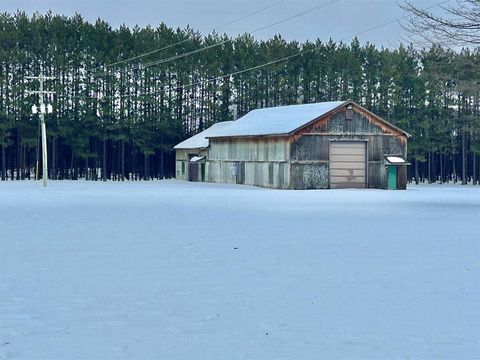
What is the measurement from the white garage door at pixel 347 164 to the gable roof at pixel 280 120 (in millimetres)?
2576

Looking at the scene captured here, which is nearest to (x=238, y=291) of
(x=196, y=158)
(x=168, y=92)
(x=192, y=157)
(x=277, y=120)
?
(x=277, y=120)

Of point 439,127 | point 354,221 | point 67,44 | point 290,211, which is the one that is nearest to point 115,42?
point 67,44

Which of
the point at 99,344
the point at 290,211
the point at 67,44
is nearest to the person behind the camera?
the point at 99,344

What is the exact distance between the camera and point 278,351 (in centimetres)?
802

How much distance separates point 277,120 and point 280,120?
0.57 metres

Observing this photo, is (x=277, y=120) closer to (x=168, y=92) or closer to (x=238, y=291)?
(x=168, y=92)

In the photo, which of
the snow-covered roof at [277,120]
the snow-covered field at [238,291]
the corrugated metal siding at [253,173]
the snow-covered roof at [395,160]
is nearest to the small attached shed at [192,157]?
the corrugated metal siding at [253,173]

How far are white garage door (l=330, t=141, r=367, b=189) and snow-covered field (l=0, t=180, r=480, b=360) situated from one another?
109 ft

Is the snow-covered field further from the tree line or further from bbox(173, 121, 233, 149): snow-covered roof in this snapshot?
the tree line

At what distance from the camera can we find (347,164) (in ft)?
189

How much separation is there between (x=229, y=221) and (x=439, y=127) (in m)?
58.1

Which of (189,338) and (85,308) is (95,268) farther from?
(189,338)

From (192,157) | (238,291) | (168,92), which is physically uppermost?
(168,92)

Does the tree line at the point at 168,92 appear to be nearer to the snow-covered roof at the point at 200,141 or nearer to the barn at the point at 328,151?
the snow-covered roof at the point at 200,141
